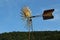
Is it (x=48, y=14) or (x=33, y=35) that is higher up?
(x=48, y=14)

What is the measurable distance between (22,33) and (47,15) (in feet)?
36.4

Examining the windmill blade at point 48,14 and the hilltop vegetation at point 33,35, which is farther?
the hilltop vegetation at point 33,35

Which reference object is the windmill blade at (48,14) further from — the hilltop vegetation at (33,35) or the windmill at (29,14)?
the hilltop vegetation at (33,35)

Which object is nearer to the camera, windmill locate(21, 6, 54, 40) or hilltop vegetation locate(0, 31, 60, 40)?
windmill locate(21, 6, 54, 40)

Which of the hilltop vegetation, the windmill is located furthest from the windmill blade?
the hilltop vegetation

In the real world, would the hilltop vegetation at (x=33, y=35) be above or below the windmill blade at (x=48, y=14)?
below

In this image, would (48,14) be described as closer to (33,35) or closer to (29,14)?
(29,14)

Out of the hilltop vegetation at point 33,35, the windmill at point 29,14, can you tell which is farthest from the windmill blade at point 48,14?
the hilltop vegetation at point 33,35

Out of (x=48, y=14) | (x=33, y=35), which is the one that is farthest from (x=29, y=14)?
(x=33, y=35)

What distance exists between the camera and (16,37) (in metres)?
22.9

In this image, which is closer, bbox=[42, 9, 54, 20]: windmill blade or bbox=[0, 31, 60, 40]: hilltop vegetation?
bbox=[42, 9, 54, 20]: windmill blade

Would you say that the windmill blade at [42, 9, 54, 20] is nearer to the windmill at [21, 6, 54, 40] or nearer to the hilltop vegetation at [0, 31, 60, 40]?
the windmill at [21, 6, 54, 40]

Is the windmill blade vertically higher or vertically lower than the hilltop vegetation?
higher

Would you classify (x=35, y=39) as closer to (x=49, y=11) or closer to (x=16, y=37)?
(x=16, y=37)
